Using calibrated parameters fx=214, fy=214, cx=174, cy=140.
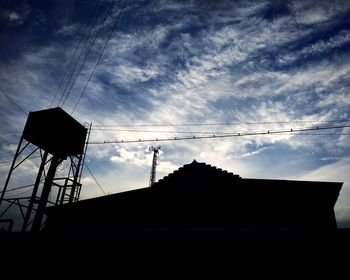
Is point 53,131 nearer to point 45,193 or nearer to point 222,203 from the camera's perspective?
point 45,193

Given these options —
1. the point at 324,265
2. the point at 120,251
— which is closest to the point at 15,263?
the point at 120,251

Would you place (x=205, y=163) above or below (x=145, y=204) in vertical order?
above

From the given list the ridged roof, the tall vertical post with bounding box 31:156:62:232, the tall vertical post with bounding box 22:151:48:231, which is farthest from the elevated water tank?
the ridged roof

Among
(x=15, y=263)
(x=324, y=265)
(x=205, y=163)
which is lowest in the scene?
Result: (x=15, y=263)

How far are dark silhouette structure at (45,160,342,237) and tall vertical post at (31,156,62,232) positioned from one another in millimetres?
1639

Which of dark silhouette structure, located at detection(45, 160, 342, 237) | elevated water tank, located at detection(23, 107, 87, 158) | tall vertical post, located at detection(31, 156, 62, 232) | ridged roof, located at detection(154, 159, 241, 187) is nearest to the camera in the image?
dark silhouette structure, located at detection(45, 160, 342, 237)

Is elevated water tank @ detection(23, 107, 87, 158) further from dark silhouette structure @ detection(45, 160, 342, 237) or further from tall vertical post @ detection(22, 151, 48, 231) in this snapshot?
dark silhouette structure @ detection(45, 160, 342, 237)

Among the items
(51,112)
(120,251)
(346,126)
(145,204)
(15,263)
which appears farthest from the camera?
(51,112)

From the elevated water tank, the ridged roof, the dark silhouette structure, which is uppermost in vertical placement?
the elevated water tank

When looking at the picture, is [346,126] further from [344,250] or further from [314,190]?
[344,250]

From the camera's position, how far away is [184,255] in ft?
9.26

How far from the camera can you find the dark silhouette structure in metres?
12.0

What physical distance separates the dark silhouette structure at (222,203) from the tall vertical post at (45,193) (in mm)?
1639

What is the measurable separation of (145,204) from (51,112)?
337 inches
